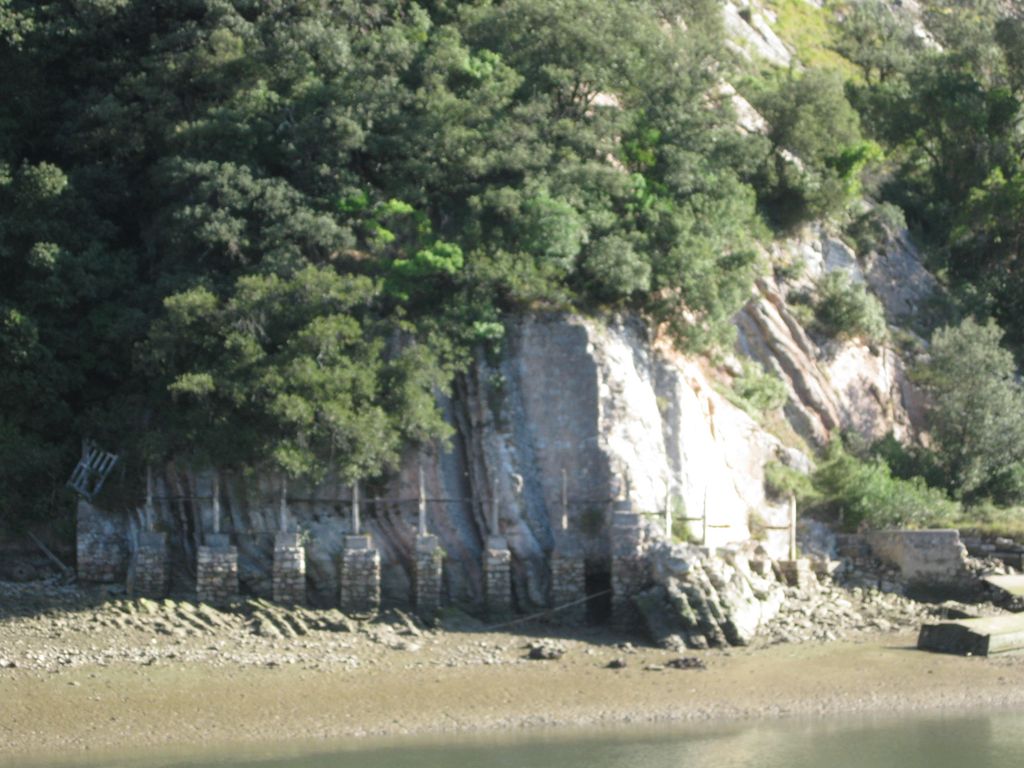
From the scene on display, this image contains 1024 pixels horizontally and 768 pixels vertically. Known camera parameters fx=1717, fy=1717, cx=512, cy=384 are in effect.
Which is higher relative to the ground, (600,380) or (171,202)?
(171,202)

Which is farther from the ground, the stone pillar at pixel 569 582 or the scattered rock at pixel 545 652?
the stone pillar at pixel 569 582

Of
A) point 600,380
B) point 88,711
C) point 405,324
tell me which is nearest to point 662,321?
point 600,380

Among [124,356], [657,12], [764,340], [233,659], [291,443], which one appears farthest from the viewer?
[657,12]

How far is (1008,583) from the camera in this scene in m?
33.9

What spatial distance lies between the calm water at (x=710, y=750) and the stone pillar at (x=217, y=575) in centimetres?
649

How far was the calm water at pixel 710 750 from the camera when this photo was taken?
2467cm

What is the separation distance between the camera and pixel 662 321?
116 feet

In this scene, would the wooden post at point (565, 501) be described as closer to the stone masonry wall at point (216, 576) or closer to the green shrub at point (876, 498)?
the stone masonry wall at point (216, 576)

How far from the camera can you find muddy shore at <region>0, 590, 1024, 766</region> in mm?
26469

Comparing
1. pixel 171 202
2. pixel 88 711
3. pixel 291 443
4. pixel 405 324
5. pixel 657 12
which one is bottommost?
pixel 88 711

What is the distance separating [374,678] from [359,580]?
3.37 m

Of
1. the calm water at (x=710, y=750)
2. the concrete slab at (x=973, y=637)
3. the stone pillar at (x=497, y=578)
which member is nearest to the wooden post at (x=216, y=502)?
the stone pillar at (x=497, y=578)

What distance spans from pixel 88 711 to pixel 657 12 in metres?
24.6

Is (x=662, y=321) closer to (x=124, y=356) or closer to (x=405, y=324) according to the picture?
(x=405, y=324)
